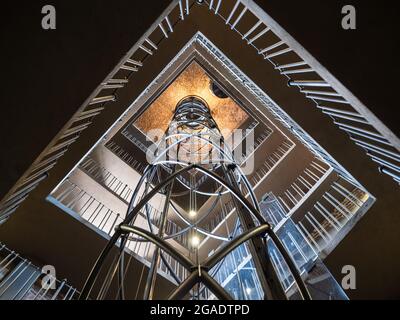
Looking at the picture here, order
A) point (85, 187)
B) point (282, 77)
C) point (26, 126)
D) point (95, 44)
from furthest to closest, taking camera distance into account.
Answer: point (85, 187) → point (282, 77) → point (26, 126) → point (95, 44)

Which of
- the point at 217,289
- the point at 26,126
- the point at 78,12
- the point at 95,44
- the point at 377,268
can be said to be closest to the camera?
the point at 217,289

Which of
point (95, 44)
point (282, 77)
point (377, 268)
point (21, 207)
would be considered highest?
point (282, 77)

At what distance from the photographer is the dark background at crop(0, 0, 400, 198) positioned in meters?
1.80

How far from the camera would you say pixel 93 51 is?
2.06 metres

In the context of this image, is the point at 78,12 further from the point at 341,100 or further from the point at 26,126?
the point at 341,100

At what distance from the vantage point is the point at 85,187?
5.62 meters

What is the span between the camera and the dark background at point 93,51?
180cm

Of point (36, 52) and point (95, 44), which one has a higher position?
point (95, 44)

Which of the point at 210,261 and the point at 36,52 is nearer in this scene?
the point at 210,261

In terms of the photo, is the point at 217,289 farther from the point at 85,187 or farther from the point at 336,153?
the point at 85,187

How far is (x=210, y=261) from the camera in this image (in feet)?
3.62

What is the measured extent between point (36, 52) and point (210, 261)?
1.98 metres

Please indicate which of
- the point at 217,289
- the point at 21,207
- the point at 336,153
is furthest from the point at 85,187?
the point at 217,289

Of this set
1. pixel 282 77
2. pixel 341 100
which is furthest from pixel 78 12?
pixel 282 77
